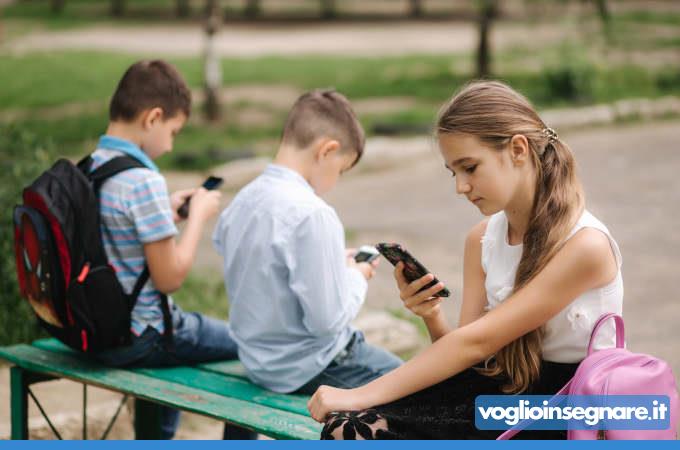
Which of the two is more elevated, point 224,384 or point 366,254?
point 366,254

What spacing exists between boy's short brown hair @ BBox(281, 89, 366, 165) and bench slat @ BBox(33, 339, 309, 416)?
0.73m

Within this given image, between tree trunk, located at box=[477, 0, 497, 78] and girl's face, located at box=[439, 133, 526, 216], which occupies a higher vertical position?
tree trunk, located at box=[477, 0, 497, 78]

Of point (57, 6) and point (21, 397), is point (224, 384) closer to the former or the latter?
point (21, 397)

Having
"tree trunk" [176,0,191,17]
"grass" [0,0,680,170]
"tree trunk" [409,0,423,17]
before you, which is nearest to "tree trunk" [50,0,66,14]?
"tree trunk" [176,0,191,17]

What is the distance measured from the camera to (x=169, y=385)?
11.1ft

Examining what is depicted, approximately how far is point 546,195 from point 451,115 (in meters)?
0.29

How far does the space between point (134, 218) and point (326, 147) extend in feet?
1.98

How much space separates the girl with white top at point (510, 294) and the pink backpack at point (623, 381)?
17 centimetres

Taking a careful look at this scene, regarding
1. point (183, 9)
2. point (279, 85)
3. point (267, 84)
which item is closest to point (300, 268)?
point (279, 85)

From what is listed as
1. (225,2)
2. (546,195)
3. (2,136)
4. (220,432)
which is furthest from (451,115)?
(225,2)

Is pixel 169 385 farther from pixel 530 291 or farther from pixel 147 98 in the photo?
pixel 530 291

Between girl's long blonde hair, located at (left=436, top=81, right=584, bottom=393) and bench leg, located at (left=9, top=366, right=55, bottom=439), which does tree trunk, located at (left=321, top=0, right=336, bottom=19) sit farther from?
girl's long blonde hair, located at (left=436, top=81, right=584, bottom=393)

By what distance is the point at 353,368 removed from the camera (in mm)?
3385

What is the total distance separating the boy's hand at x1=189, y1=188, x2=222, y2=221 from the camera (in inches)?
143
